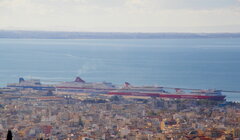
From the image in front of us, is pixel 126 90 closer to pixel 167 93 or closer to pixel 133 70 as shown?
pixel 167 93

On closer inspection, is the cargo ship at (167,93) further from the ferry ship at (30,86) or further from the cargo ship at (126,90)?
the ferry ship at (30,86)

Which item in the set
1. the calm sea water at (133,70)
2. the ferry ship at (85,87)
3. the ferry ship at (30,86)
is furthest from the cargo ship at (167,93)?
the ferry ship at (30,86)

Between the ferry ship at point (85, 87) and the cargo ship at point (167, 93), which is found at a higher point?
the ferry ship at point (85, 87)

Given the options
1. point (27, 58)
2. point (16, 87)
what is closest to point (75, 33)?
point (27, 58)

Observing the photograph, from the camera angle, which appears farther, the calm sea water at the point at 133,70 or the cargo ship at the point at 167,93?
the calm sea water at the point at 133,70

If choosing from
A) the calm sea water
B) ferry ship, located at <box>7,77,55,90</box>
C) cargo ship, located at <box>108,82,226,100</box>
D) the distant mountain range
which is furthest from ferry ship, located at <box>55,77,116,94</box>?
the distant mountain range

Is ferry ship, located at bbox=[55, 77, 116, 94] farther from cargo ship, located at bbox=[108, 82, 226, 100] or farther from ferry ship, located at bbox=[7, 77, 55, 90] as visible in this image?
cargo ship, located at bbox=[108, 82, 226, 100]

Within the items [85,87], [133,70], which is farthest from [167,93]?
[133,70]

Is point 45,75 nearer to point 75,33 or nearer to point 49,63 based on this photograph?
point 49,63
